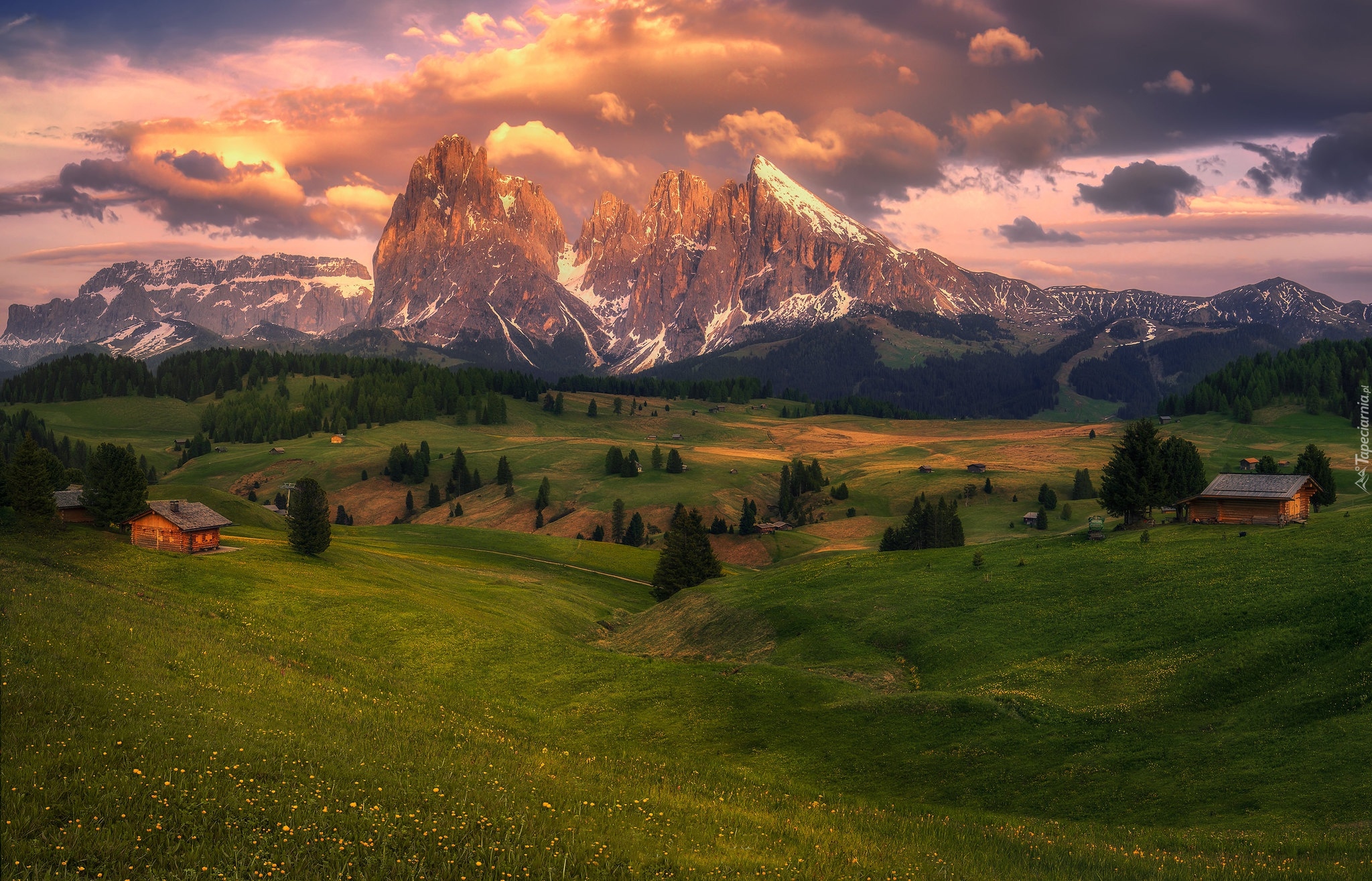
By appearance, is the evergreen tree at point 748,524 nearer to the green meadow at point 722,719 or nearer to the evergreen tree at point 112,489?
the green meadow at point 722,719

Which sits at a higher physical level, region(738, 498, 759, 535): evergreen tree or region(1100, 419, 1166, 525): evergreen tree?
region(1100, 419, 1166, 525): evergreen tree

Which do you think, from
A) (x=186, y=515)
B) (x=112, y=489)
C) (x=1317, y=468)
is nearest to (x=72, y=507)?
(x=112, y=489)

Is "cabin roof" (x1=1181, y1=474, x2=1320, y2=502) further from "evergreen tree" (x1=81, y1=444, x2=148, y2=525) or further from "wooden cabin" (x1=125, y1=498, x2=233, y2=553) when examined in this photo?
"evergreen tree" (x1=81, y1=444, x2=148, y2=525)

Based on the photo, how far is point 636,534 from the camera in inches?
7653

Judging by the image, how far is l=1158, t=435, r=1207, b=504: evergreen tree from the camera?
92.0 m

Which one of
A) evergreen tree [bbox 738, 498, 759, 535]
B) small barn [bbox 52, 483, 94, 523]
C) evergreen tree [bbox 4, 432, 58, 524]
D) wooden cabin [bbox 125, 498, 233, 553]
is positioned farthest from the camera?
evergreen tree [bbox 738, 498, 759, 535]

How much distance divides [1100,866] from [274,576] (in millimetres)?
71574

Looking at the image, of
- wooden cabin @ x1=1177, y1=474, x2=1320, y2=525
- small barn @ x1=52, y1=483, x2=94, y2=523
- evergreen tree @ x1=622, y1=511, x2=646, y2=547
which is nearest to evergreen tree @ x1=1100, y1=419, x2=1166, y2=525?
wooden cabin @ x1=1177, y1=474, x2=1320, y2=525

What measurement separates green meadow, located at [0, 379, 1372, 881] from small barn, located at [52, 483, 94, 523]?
48.6ft

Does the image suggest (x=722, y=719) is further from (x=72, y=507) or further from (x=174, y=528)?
(x=72, y=507)

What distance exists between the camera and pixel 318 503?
94125 mm

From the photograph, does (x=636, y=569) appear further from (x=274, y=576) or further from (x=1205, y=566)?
(x=1205, y=566)

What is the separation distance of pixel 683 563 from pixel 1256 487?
61108mm

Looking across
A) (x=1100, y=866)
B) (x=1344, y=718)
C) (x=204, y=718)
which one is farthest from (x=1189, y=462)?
(x=204, y=718)
